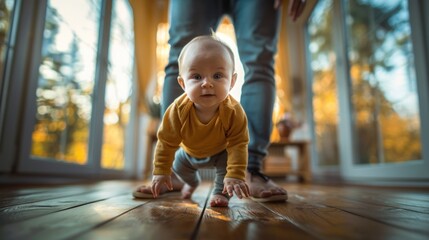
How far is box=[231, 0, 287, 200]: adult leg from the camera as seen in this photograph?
105cm

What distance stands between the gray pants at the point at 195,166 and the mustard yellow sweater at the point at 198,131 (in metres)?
0.10

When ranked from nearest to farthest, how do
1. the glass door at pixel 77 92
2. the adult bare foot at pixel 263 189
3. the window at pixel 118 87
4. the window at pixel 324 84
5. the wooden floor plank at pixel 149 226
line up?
the wooden floor plank at pixel 149 226, the adult bare foot at pixel 263 189, the glass door at pixel 77 92, the window at pixel 118 87, the window at pixel 324 84

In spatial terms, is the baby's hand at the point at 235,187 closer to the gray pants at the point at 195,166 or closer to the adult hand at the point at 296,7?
the gray pants at the point at 195,166

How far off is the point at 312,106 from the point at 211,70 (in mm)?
3199

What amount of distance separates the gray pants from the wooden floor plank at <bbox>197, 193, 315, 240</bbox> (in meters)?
0.25

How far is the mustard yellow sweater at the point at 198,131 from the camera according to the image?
0.87 m

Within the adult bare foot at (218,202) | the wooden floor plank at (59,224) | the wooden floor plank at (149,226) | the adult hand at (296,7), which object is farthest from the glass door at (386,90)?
the wooden floor plank at (59,224)

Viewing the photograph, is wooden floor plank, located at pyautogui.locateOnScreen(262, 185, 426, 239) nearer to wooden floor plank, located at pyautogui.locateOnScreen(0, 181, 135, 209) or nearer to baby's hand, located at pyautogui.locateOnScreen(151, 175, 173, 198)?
baby's hand, located at pyautogui.locateOnScreen(151, 175, 173, 198)

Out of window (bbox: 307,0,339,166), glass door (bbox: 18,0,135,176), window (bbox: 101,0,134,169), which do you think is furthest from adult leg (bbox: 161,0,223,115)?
window (bbox: 307,0,339,166)

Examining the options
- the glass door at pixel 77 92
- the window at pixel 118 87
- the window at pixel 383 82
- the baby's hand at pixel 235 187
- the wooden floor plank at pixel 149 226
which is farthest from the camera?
the window at pixel 118 87

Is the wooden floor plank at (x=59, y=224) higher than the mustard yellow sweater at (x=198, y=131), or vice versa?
the mustard yellow sweater at (x=198, y=131)

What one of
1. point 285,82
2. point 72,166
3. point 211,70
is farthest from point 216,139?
point 285,82

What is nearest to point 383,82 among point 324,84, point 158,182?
point 324,84

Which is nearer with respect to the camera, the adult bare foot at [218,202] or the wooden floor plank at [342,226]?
the wooden floor plank at [342,226]
